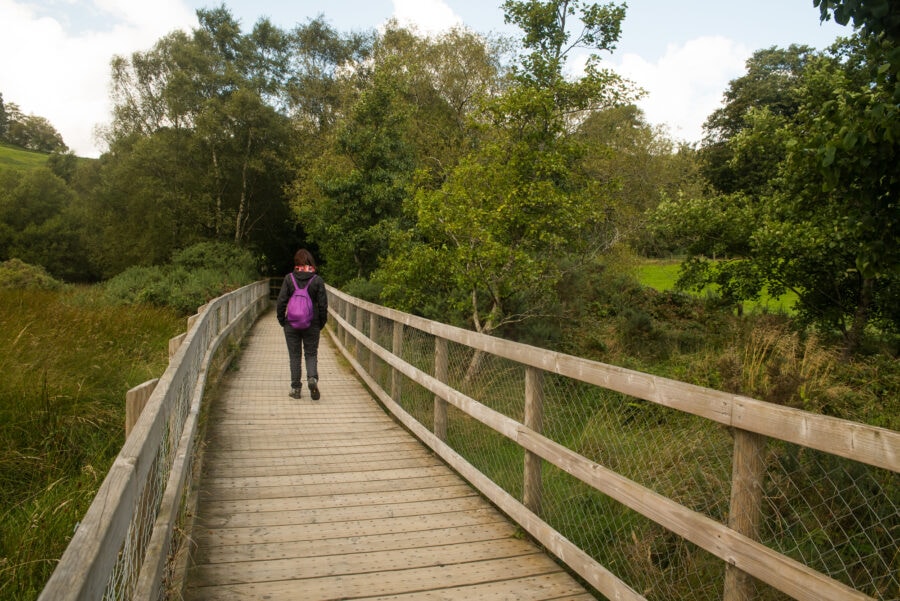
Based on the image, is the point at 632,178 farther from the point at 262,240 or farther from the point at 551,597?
the point at 262,240

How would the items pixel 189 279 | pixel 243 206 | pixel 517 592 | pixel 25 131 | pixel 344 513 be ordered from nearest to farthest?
1. pixel 517 592
2. pixel 344 513
3. pixel 189 279
4. pixel 243 206
5. pixel 25 131

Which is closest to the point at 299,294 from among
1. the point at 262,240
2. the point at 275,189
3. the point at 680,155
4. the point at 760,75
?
the point at 680,155

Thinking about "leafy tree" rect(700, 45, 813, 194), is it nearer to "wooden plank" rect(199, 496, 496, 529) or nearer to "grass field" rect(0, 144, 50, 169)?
"wooden plank" rect(199, 496, 496, 529)

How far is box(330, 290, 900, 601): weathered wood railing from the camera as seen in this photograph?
207 cm

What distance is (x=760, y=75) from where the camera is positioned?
136ft

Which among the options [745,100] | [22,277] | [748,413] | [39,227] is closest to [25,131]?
[39,227]

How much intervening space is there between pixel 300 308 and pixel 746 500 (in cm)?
617

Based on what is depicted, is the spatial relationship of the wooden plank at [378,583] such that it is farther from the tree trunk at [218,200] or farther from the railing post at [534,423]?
the tree trunk at [218,200]

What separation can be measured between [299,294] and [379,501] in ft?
12.3

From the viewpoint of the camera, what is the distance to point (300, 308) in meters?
7.63

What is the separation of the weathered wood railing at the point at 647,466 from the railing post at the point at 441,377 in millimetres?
12

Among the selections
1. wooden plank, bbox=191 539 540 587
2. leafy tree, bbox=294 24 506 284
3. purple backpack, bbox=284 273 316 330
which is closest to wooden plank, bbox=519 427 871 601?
wooden plank, bbox=191 539 540 587

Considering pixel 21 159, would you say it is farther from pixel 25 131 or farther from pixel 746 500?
pixel 746 500

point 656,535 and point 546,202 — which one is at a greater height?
point 546,202
